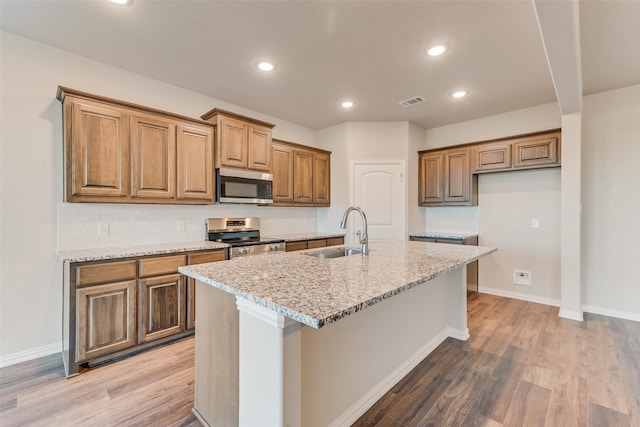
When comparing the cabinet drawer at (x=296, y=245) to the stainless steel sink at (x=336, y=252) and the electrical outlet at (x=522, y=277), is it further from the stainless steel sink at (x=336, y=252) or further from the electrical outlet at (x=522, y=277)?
the electrical outlet at (x=522, y=277)

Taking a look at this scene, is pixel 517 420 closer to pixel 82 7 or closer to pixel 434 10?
pixel 434 10

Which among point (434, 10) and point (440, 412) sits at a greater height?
point (434, 10)

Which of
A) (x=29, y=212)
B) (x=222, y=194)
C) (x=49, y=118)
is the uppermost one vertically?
(x=49, y=118)

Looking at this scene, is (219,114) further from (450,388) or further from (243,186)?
(450,388)

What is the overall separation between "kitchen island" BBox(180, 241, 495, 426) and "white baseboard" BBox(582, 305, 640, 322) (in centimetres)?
248

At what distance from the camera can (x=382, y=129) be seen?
452cm

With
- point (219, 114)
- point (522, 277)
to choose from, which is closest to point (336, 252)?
point (219, 114)

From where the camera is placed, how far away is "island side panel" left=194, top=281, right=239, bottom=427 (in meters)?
1.40

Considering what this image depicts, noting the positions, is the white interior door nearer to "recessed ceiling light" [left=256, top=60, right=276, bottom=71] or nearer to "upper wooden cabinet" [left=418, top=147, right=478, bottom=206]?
"upper wooden cabinet" [left=418, top=147, right=478, bottom=206]

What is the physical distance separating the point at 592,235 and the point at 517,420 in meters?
2.93

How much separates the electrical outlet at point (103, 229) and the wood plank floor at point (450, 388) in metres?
1.07

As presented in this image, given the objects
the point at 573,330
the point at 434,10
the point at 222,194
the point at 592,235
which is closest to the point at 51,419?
the point at 222,194

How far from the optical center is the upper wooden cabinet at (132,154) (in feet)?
7.75

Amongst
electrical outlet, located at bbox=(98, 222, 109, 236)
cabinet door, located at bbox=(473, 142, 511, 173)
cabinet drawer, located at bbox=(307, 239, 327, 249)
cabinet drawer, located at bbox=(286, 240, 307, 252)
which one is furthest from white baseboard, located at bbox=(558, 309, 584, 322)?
electrical outlet, located at bbox=(98, 222, 109, 236)
